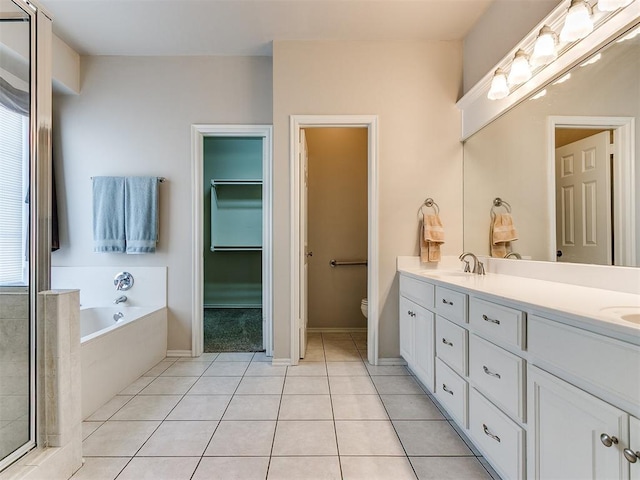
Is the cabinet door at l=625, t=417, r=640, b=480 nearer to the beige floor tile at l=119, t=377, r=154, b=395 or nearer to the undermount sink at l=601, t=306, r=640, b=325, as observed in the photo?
the undermount sink at l=601, t=306, r=640, b=325

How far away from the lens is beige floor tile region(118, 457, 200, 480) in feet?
4.39

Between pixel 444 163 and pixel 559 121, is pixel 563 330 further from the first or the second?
pixel 444 163

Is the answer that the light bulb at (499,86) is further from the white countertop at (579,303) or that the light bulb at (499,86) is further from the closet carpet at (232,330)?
the closet carpet at (232,330)

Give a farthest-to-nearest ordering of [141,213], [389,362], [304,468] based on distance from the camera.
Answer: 1. [141,213]
2. [389,362]
3. [304,468]

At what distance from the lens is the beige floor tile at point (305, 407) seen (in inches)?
70.6

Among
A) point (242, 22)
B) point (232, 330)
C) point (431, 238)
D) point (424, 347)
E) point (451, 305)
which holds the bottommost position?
point (232, 330)

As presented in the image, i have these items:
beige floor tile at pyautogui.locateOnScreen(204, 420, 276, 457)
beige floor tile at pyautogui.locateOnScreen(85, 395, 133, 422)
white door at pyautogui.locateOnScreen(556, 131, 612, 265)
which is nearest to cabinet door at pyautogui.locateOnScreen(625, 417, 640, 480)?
white door at pyautogui.locateOnScreen(556, 131, 612, 265)

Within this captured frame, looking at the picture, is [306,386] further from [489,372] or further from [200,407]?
[489,372]

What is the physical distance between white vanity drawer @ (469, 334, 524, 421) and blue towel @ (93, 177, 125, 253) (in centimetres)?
281

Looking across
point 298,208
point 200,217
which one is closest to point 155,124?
point 200,217

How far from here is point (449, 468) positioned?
4.56 ft

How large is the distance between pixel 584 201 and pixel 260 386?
2.19m

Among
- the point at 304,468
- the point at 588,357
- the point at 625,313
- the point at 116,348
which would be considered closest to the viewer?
the point at 588,357

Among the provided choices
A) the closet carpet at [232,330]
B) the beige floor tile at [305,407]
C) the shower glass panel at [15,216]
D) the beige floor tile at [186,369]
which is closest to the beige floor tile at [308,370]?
the beige floor tile at [305,407]
